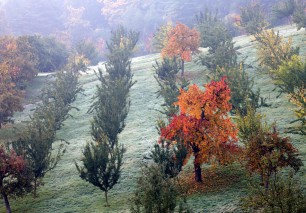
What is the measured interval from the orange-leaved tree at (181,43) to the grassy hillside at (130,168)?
9.96 feet

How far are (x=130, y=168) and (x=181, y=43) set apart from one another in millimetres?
20185

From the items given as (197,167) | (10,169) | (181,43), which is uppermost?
(181,43)

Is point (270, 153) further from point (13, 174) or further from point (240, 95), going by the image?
point (13, 174)

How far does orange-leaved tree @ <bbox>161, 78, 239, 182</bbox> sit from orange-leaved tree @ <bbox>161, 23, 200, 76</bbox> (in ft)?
70.0

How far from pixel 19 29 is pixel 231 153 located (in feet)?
283

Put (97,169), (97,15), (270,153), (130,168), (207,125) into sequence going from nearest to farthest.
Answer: (270,153), (207,125), (97,169), (130,168), (97,15)

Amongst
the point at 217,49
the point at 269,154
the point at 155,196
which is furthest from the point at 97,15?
the point at 155,196

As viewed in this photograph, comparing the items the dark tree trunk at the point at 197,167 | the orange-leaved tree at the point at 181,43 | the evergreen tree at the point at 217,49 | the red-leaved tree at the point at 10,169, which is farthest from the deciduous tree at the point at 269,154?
the orange-leaved tree at the point at 181,43

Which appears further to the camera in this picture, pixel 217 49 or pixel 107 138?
pixel 217 49

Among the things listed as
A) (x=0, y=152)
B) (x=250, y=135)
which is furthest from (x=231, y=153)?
(x=0, y=152)

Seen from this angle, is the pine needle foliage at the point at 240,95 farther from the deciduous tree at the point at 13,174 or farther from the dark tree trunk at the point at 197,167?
the deciduous tree at the point at 13,174

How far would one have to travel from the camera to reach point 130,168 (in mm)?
21516

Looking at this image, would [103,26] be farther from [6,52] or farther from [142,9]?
[6,52]

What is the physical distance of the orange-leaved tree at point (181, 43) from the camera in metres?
37.7
